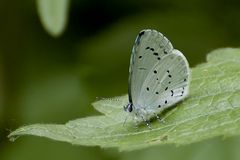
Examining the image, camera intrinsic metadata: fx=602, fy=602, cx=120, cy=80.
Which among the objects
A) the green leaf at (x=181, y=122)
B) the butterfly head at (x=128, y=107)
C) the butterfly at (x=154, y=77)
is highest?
the butterfly at (x=154, y=77)

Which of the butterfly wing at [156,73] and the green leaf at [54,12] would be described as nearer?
the butterfly wing at [156,73]

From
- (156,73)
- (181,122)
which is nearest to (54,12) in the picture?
(156,73)

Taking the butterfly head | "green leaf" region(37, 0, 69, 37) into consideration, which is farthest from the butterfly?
"green leaf" region(37, 0, 69, 37)

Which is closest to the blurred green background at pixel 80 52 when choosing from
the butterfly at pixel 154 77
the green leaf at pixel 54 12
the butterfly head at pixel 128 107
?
the green leaf at pixel 54 12

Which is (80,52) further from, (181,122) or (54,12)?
(181,122)

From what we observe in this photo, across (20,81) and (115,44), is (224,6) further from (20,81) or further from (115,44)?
(20,81)

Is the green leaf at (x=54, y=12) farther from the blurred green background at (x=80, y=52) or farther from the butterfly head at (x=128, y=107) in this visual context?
the butterfly head at (x=128, y=107)

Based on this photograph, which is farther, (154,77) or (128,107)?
(154,77)

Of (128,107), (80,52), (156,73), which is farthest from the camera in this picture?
(80,52)
